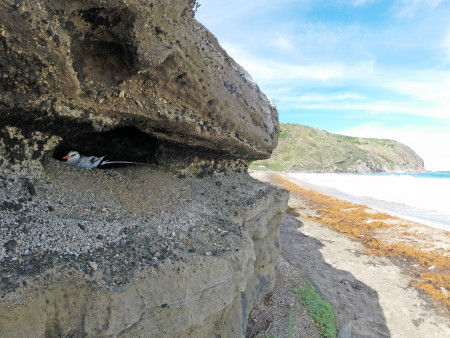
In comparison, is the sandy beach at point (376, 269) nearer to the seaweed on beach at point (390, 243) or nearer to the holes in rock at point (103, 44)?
the seaweed on beach at point (390, 243)

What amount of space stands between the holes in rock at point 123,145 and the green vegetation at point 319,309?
13.9 feet

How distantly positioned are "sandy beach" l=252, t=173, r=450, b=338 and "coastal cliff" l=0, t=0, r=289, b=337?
12.0 ft

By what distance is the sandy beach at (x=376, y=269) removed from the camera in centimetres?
686

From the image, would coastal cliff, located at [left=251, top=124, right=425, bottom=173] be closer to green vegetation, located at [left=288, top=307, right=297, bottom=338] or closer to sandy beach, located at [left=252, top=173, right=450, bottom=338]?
sandy beach, located at [left=252, top=173, right=450, bottom=338]

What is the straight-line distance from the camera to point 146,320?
285cm

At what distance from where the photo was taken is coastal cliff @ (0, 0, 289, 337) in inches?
103

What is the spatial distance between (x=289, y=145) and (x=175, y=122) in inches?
3149

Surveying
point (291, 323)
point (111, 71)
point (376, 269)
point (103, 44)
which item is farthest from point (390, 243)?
point (103, 44)

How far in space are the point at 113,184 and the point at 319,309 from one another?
4.83 meters

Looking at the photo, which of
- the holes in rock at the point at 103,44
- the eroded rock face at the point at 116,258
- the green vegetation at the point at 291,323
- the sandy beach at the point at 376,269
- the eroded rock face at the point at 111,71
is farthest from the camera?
the sandy beach at the point at 376,269

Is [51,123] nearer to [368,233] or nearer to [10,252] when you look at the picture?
[10,252]

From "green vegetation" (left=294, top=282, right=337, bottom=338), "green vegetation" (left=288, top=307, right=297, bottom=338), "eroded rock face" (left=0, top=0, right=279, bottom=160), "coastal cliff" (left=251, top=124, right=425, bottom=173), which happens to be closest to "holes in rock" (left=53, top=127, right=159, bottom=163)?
"eroded rock face" (left=0, top=0, right=279, bottom=160)

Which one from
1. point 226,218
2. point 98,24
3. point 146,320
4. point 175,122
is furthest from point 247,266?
point 98,24

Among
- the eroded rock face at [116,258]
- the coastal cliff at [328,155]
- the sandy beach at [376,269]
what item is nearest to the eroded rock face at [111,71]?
the eroded rock face at [116,258]
